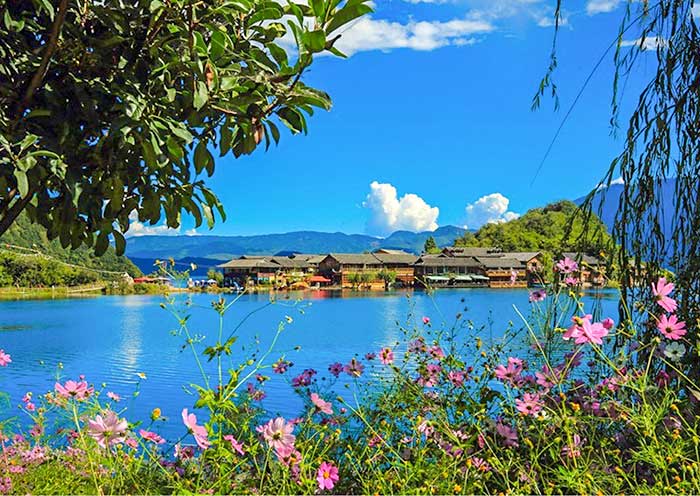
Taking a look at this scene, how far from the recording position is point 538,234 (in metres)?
31.0

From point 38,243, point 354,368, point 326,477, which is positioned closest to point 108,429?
point 326,477

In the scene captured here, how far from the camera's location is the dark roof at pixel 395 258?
1754 inches

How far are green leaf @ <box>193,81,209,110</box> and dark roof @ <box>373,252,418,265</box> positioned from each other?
41694 mm

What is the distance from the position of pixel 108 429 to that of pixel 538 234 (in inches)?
1245

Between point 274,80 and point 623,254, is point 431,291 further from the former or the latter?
point 274,80

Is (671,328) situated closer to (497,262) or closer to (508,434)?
(508,434)

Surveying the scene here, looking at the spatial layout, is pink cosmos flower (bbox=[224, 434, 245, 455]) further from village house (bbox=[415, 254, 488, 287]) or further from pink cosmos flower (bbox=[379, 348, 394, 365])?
village house (bbox=[415, 254, 488, 287])

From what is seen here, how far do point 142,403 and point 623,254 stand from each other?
502 cm

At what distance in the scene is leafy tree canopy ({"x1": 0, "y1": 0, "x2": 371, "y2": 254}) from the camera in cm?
130

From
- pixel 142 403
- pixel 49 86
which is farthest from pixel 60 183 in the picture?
pixel 142 403

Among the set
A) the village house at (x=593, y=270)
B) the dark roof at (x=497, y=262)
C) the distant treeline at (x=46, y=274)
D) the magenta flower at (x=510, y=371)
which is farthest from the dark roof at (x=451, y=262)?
the magenta flower at (x=510, y=371)

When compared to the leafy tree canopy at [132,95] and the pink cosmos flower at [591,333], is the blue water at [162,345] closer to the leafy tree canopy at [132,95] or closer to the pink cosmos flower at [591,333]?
the leafy tree canopy at [132,95]

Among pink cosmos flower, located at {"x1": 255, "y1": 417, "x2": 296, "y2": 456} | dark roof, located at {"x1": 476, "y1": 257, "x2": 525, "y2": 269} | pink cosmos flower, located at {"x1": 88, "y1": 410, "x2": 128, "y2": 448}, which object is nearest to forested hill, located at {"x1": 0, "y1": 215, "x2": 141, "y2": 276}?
pink cosmos flower, located at {"x1": 88, "y1": 410, "x2": 128, "y2": 448}

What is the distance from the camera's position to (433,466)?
1588 millimetres
